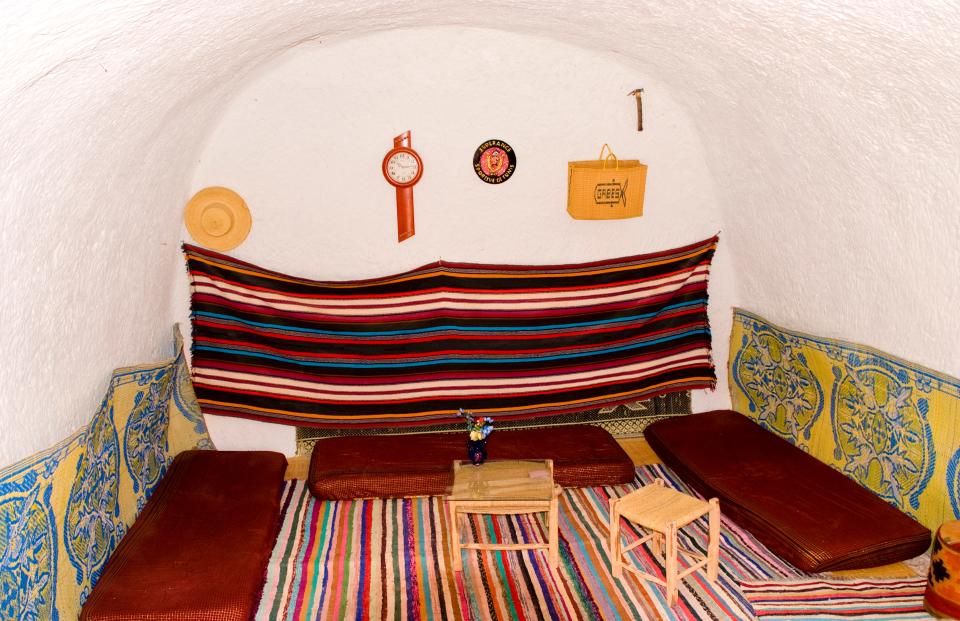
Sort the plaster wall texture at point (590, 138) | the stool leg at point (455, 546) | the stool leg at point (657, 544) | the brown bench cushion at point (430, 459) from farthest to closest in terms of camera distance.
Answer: the brown bench cushion at point (430, 459) < the stool leg at point (657, 544) < the stool leg at point (455, 546) < the plaster wall texture at point (590, 138)

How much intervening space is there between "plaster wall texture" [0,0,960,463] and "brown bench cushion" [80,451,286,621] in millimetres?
756

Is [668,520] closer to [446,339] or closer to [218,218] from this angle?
[446,339]

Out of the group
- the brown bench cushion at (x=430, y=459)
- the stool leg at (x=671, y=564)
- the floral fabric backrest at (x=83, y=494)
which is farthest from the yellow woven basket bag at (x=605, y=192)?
the floral fabric backrest at (x=83, y=494)

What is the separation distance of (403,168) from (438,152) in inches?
10.6

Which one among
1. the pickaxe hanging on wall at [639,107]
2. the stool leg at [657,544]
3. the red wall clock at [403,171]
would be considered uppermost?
the pickaxe hanging on wall at [639,107]

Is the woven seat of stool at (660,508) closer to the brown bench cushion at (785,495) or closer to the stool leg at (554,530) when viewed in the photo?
the stool leg at (554,530)

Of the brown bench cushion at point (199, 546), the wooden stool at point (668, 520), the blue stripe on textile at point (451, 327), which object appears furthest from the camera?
the blue stripe on textile at point (451, 327)

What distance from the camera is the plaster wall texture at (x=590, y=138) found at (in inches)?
107

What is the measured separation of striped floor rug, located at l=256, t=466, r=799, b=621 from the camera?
3.83 m

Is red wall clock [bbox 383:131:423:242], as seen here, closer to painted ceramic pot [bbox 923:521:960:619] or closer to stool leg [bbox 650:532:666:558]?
stool leg [bbox 650:532:666:558]

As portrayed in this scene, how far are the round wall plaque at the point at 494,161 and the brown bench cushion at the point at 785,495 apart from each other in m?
2.10

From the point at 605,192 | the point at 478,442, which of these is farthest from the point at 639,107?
the point at 478,442

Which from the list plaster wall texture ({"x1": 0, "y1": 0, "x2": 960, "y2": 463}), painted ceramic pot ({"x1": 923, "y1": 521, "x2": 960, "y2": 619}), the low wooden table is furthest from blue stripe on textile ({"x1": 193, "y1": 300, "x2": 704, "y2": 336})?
painted ceramic pot ({"x1": 923, "y1": 521, "x2": 960, "y2": 619})

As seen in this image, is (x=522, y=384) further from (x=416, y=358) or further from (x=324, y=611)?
(x=324, y=611)
